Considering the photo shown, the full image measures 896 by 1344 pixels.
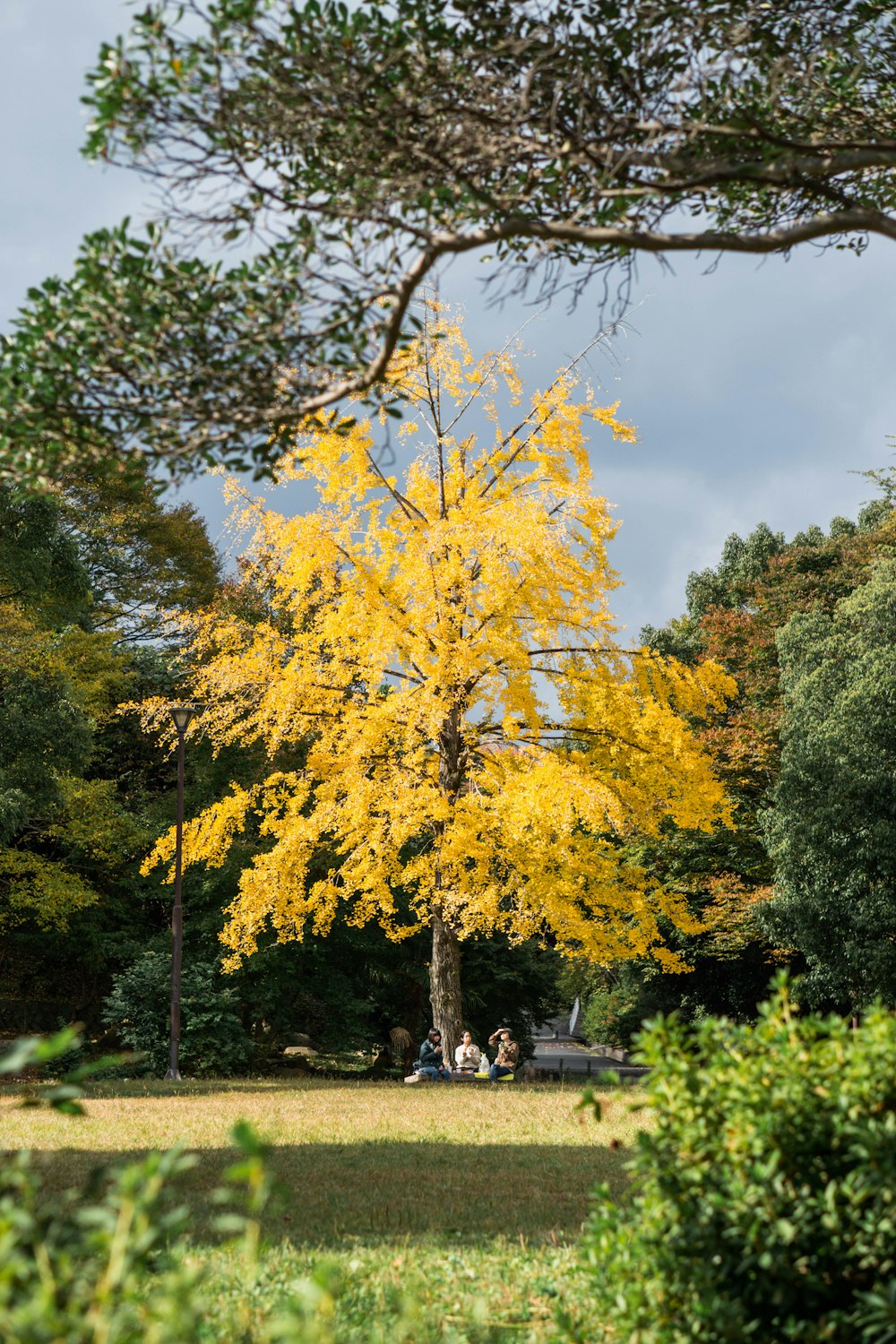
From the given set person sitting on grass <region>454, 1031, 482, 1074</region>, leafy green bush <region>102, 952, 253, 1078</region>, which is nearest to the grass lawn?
person sitting on grass <region>454, 1031, 482, 1074</region>

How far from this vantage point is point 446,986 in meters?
18.0

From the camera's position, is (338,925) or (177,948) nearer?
(177,948)

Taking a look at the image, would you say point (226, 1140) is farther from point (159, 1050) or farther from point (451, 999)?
point (159, 1050)

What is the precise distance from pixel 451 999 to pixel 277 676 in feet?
18.8

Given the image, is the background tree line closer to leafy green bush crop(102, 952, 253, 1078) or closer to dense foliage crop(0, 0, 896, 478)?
leafy green bush crop(102, 952, 253, 1078)

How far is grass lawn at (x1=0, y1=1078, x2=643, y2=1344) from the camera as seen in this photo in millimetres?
4684

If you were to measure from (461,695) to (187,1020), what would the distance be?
286 inches

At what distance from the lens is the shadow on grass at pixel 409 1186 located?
6.42 meters

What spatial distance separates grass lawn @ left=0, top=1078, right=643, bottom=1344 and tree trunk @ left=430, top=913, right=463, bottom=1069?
9.60ft

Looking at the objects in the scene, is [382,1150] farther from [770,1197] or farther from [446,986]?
[446,986]

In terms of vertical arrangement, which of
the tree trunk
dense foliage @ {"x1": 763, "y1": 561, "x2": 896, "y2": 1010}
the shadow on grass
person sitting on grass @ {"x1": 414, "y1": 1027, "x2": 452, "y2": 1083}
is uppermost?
dense foliage @ {"x1": 763, "y1": 561, "x2": 896, "y2": 1010}

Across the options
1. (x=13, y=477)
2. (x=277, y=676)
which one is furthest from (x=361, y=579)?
(x=13, y=477)

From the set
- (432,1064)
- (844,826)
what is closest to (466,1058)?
(432,1064)

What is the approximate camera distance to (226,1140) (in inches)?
373
